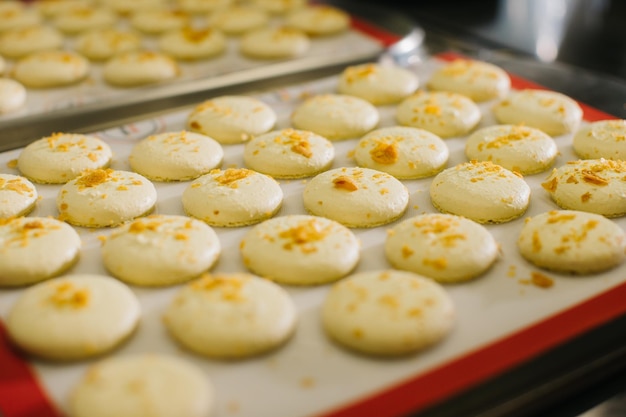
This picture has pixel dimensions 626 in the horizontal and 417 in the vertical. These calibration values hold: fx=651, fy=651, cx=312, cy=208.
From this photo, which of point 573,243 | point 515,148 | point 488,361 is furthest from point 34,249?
point 515,148

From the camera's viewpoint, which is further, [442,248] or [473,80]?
[473,80]

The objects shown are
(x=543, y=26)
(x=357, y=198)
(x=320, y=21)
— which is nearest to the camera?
(x=357, y=198)

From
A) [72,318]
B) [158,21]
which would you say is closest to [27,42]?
[158,21]

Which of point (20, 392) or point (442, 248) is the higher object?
point (442, 248)

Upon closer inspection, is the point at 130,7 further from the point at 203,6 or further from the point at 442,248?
the point at 442,248

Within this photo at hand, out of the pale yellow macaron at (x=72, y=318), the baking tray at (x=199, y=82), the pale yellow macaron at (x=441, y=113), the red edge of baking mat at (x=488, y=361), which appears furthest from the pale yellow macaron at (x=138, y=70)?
the red edge of baking mat at (x=488, y=361)

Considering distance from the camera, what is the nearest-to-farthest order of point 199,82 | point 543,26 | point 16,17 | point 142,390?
point 142,390
point 199,82
point 16,17
point 543,26

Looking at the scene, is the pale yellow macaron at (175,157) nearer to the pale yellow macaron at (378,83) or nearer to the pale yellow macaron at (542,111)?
the pale yellow macaron at (378,83)

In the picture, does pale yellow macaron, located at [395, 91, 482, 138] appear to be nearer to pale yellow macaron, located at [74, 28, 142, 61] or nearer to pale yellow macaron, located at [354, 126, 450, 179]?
pale yellow macaron, located at [354, 126, 450, 179]
